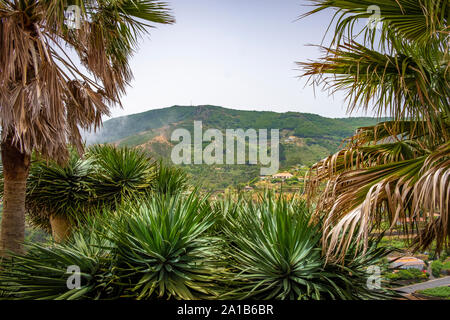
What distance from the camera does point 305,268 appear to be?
9.46 ft

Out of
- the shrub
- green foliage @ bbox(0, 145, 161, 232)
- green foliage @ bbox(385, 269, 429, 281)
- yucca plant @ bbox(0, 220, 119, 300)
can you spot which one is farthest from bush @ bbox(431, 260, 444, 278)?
green foliage @ bbox(0, 145, 161, 232)

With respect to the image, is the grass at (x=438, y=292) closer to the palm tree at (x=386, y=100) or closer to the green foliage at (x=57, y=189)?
the palm tree at (x=386, y=100)

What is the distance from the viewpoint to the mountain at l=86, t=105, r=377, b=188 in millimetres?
15242

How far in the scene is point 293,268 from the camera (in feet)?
9.66

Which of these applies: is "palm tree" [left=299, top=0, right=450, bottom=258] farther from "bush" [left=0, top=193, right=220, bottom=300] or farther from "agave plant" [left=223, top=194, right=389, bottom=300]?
"bush" [left=0, top=193, right=220, bottom=300]

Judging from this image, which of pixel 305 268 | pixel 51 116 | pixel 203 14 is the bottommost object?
pixel 305 268

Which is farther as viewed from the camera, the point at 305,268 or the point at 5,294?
the point at 5,294

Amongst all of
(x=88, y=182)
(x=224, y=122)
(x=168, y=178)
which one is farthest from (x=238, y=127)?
(x=88, y=182)

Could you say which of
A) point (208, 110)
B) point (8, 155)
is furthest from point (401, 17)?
point (208, 110)

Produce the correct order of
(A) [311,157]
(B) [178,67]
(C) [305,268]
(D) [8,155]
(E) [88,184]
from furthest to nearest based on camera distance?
(B) [178,67] → (A) [311,157] → (E) [88,184] → (D) [8,155] → (C) [305,268]

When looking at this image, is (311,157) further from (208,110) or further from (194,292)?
(208,110)

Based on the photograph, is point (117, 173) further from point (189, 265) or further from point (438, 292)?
point (438, 292)

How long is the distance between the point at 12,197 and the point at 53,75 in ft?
7.28

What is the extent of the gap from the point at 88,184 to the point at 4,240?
2632 millimetres
